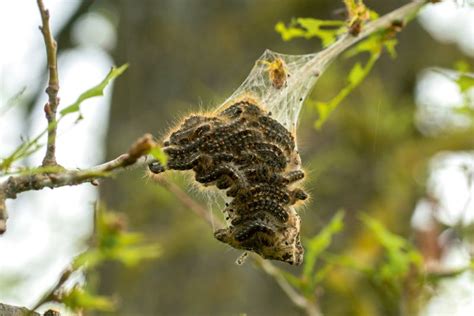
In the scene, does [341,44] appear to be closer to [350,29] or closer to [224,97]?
[350,29]

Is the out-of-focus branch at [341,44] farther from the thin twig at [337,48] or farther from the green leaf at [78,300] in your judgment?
the green leaf at [78,300]

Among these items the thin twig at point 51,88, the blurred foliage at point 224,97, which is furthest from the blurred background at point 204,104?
the thin twig at point 51,88

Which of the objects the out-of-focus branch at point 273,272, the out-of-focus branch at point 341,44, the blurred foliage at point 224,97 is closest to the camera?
the out-of-focus branch at point 341,44

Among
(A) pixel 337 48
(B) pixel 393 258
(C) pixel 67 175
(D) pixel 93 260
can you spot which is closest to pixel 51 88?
(C) pixel 67 175

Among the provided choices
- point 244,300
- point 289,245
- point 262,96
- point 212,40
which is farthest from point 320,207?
point 289,245

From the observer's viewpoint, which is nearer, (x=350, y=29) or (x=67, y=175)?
(x=67, y=175)

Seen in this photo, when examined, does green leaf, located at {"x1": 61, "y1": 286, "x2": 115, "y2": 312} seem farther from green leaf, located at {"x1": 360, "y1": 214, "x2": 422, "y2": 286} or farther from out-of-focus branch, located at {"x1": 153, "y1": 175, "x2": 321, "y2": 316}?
green leaf, located at {"x1": 360, "y1": 214, "x2": 422, "y2": 286}

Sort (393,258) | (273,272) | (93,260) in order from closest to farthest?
(93,260)
(273,272)
(393,258)
